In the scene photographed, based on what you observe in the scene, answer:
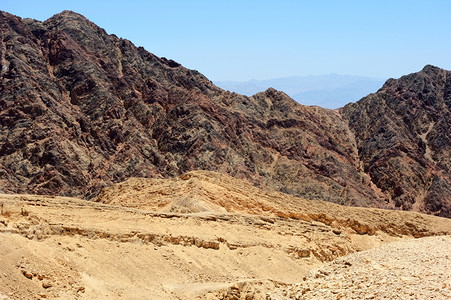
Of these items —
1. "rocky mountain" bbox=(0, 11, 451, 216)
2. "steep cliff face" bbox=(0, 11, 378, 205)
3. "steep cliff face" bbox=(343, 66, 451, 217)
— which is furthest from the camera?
"steep cliff face" bbox=(343, 66, 451, 217)

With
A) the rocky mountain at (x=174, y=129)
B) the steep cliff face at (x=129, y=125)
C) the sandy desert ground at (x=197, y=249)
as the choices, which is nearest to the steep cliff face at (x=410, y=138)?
the rocky mountain at (x=174, y=129)

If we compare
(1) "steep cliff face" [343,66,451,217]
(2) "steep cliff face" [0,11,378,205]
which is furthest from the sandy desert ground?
(1) "steep cliff face" [343,66,451,217]

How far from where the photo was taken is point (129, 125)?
62.9 m

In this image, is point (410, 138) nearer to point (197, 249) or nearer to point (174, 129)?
point (174, 129)

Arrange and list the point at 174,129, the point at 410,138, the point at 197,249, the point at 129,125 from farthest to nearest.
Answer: the point at 410,138 → the point at 174,129 → the point at 129,125 → the point at 197,249

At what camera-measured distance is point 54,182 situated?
52.4 m

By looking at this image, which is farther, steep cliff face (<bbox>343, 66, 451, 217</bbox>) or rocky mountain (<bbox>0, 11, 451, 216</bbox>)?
steep cliff face (<bbox>343, 66, 451, 217</bbox>)

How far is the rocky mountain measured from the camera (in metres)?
55.6

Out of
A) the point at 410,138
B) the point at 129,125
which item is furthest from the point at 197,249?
the point at 410,138

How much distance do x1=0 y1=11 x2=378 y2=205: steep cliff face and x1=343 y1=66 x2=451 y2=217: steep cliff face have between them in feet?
11.6

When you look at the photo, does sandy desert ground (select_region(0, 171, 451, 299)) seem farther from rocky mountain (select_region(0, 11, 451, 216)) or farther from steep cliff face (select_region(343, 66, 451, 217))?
steep cliff face (select_region(343, 66, 451, 217))

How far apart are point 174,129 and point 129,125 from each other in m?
5.17

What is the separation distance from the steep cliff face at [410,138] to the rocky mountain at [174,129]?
167mm

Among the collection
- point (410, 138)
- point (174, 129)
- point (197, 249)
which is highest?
point (410, 138)
